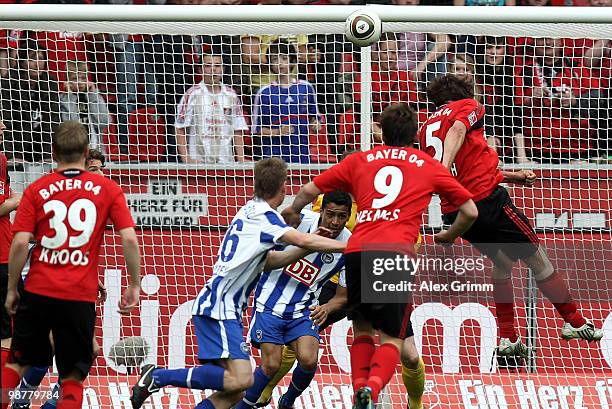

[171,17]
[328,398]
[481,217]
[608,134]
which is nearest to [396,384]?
[328,398]

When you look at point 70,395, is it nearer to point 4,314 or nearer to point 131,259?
point 131,259

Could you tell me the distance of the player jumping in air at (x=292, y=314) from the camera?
27.0 feet

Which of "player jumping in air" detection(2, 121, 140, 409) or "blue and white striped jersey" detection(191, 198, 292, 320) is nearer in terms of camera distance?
"player jumping in air" detection(2, 121, 140, 409)

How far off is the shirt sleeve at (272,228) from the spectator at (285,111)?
2.30 m

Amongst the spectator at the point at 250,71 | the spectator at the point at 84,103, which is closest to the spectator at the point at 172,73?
the spectator at the point at 250,71

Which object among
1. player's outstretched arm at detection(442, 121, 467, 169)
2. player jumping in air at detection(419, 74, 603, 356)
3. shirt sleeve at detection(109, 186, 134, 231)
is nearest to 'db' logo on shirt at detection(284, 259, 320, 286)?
player jumping in air at detection(419, 74, 603, 356)

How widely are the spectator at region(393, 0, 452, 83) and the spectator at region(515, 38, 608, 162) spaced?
0.69 meters

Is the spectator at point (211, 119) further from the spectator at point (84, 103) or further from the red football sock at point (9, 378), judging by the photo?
the red football sock at point (9, 378)

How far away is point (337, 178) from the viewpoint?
7.31 metres

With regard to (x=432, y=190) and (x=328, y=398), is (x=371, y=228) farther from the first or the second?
(x=328, y=398)

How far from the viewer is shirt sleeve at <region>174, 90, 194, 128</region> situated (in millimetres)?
9578

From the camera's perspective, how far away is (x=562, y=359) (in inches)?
382

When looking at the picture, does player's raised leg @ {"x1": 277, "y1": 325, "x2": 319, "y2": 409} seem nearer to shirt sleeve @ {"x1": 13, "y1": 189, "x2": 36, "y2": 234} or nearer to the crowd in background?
the crowd in background

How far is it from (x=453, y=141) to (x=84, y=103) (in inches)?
131
